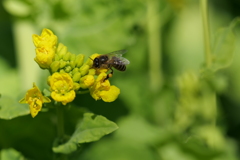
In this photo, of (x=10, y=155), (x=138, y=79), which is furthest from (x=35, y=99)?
(x=138, y=79)

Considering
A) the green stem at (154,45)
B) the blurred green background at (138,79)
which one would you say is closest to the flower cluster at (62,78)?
the blurred green background at (138,79)

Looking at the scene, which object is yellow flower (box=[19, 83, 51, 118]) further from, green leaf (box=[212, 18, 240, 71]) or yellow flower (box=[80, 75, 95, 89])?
green leaf (box=[212, 18, 240, 71])

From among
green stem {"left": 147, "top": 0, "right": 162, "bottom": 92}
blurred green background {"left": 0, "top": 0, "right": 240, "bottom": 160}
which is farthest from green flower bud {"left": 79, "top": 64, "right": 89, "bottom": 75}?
green stem {"left": 147, "top": 0, "right": 162, "bottom": 92}

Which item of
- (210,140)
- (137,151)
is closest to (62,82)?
(137,151)

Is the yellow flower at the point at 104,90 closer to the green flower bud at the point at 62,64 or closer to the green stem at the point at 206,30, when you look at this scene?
the green flower bud at the point at 62,64

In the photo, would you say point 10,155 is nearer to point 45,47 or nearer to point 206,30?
point 45,47
